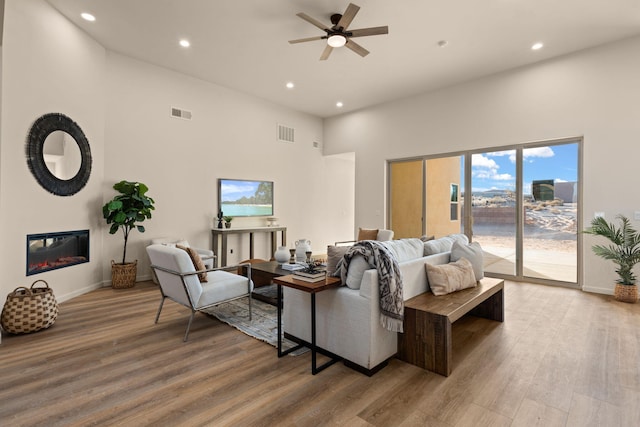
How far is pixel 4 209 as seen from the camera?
331 centimetres

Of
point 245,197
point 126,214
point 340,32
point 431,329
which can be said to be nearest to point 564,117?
point 340,32

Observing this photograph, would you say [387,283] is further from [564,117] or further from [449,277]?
[564,117]

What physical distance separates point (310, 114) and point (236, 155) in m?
2.54

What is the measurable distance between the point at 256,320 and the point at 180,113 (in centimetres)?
421

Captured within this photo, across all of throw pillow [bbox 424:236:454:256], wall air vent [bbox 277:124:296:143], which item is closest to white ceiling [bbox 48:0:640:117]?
wall air vent [bbox 277:124:296:143]

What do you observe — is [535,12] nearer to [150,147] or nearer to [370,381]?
[370,381]

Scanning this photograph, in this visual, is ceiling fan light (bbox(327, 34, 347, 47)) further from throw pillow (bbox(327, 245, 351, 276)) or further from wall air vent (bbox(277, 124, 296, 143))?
wall air vent (bbox(277, 124, 296, 143))

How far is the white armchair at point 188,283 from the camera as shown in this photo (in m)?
2.97

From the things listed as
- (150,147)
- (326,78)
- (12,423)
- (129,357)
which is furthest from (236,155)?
(12,423)

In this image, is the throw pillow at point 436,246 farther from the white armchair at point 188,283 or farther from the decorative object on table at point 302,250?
the white armchair at point 188,283

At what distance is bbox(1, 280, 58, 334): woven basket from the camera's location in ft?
9.94

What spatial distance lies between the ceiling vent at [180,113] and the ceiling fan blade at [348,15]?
3427 mm

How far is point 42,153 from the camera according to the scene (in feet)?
12.4

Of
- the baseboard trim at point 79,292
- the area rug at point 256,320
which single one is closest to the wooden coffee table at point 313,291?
the area rug at point 256,320
